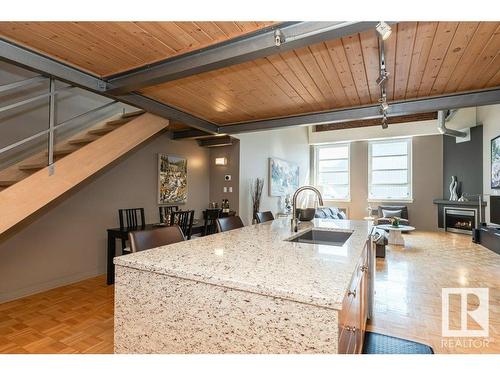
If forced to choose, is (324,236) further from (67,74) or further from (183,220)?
(67,74)

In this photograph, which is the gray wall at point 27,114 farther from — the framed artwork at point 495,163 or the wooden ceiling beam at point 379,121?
the framed artwork at point 495,163

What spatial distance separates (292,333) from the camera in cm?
91

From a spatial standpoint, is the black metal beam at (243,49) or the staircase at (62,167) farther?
the staircase at (62,167)

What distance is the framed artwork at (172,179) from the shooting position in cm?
471

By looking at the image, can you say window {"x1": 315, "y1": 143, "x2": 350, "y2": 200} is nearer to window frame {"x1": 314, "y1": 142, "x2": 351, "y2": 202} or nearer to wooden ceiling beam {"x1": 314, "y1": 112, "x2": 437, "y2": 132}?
window frame {"x1": 314, "y1": 142, "x2": 351, "y2": 202}

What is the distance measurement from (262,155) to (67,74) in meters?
4.37

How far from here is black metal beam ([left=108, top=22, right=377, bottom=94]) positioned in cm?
172

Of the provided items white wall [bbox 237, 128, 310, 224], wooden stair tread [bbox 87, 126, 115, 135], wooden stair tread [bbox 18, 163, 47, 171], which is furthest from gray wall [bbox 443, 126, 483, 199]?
wooden stair tread [bbox 18, 163, 47, 171]

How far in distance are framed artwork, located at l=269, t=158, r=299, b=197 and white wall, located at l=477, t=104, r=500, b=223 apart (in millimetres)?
4678

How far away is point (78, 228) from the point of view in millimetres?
3629

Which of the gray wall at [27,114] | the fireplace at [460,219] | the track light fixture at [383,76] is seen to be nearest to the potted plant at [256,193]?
the gray wall at [27,114]

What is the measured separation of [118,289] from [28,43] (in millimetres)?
2027

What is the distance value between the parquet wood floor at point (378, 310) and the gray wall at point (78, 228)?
0.20 m
